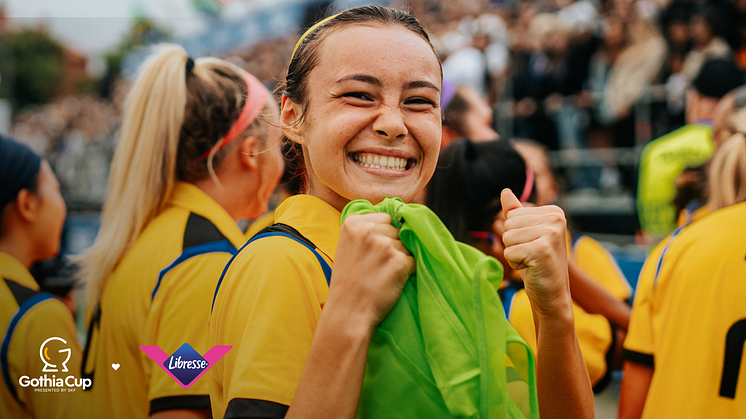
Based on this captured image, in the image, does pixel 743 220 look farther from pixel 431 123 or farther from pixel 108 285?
pixel 108 285

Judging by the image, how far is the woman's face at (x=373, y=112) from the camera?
4.08 feet

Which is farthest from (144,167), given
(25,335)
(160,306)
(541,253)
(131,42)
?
(131,42)

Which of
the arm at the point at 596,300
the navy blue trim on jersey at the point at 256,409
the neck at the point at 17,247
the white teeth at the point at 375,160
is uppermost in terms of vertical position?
the white teeth at the point at 375,160

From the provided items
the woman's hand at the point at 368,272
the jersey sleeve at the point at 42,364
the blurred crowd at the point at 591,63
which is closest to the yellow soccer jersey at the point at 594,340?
the woman's hand at the point at 368,272

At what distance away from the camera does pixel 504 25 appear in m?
8.97

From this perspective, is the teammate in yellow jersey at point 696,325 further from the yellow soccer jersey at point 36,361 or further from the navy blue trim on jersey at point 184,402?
the yellow soccer jersey at point 36,361

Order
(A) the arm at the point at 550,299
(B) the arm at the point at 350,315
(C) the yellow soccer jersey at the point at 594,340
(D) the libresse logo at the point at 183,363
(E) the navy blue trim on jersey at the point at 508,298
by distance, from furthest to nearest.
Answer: (C) the yellow soccer jersey at the point at 594,340
(E) the navy blue trim on jersey at the point at 508,298
(D) the libresse logo at the point at 183,363
(A) the arm at the point at 550,299
(B) the arm at the point at 350,315

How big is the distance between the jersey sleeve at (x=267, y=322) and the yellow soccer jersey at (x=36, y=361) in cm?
108

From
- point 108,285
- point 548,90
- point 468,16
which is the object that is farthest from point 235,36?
point 108,285

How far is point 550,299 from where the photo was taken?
113cm

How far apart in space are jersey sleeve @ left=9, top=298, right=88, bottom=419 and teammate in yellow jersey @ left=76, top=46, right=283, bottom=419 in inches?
3.1

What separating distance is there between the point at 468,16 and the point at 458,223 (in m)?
8.68

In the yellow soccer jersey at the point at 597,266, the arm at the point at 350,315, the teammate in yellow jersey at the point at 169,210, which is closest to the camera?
the arm at the point at 350,315

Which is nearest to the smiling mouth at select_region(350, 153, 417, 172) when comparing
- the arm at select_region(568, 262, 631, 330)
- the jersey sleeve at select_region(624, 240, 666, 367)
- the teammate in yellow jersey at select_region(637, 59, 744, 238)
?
the jersey sleeve at select_region(624, 240, 666, 367)
